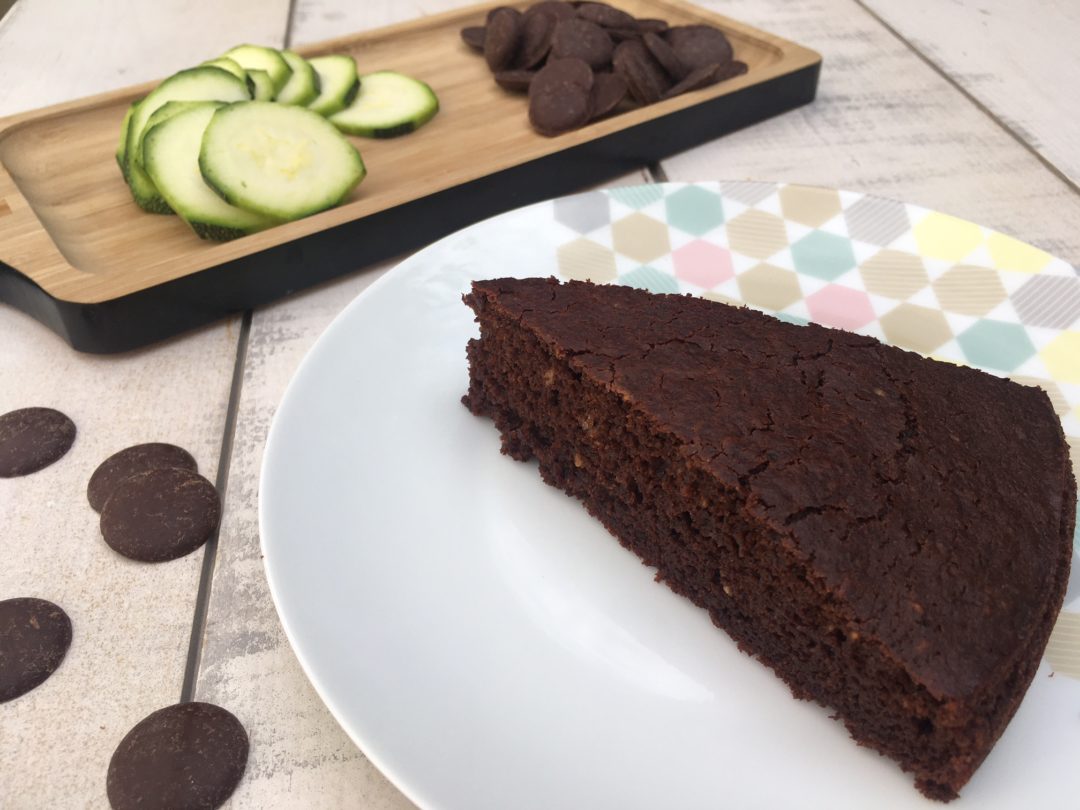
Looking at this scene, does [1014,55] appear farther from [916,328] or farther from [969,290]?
[916,328]

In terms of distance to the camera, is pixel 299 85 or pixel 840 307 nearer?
pixel 840 307

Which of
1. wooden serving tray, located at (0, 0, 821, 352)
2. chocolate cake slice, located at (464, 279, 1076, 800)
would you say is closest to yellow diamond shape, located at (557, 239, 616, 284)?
chocolate cake slice, located at (464, 279, 1076, 800)

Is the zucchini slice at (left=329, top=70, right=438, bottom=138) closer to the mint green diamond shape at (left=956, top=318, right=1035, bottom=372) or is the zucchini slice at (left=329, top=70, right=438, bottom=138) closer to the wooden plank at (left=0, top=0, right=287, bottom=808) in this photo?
the wooden plank at (left=0, top=0, right=287, bottom=808)

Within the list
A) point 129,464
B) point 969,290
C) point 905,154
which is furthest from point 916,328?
point 129,464

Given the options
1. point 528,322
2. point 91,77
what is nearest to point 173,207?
point 528,322

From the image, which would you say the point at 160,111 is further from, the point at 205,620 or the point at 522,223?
the point at 205,620
